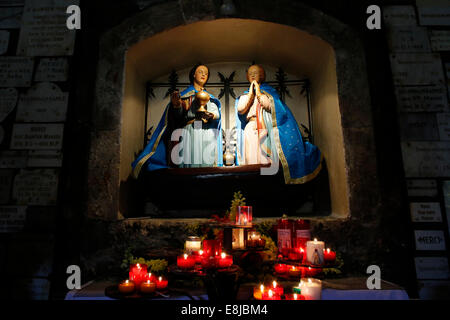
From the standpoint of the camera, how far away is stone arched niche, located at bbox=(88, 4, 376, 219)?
9.57ft

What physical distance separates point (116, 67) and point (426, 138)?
3.25m

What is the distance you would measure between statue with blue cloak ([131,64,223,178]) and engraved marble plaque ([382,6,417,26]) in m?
2.10

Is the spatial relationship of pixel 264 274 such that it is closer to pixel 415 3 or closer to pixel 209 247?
pixel 209 247

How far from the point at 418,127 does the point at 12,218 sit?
3.99 meters

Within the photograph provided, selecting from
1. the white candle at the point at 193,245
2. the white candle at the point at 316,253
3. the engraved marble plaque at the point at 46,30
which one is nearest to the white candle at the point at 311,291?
the white candle at the point at 316,253

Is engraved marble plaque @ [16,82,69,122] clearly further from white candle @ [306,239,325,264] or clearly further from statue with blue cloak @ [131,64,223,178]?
white candle @ [306,239,325,264]

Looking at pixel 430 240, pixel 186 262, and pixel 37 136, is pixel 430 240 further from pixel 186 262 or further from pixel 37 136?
pixel 37 136

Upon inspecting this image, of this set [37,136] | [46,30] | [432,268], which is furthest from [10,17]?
[432,268]

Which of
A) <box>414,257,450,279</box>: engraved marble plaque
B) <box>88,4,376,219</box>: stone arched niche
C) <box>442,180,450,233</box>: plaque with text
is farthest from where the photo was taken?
<box>88,4,376,219</box>: stone arched niche

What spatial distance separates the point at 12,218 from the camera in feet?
9.21

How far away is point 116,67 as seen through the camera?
3229 mm

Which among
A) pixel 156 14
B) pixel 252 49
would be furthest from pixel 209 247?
pixel 252 49

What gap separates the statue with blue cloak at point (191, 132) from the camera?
3.52 metres

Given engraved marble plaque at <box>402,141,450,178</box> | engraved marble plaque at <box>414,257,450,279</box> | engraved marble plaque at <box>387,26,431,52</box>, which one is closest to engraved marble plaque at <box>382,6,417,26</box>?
engraved marble plaque at <box>387,26,431,52</box>
